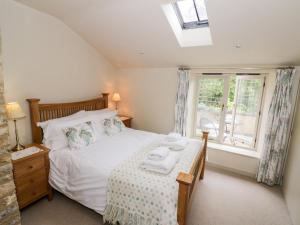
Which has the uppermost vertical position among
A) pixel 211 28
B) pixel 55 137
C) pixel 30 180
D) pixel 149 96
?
pixel 211 28

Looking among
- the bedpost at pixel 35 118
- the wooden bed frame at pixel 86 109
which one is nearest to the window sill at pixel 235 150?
the wooden bed frame at pixel 86 109

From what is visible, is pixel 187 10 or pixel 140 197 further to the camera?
pixel 187 10

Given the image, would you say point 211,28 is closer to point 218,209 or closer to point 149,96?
point 149,96

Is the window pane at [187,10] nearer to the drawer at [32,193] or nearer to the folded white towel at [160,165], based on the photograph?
the folded white towel at [160,165]

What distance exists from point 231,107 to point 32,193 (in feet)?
12.0

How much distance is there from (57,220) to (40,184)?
52cm

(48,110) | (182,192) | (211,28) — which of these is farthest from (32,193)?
(211,28)

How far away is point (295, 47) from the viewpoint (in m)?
2.29

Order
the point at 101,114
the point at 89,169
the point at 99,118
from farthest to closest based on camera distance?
the point at 101,114 → the point at 99,118 → the point at 89,169

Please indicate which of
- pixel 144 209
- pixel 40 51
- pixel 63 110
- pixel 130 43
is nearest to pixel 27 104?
pixel 63 110

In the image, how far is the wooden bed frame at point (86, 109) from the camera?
1485 mm

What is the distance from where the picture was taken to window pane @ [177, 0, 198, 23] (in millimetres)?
2530

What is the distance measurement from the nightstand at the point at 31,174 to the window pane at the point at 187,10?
2826mm

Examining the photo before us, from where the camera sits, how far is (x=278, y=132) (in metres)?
2.76
